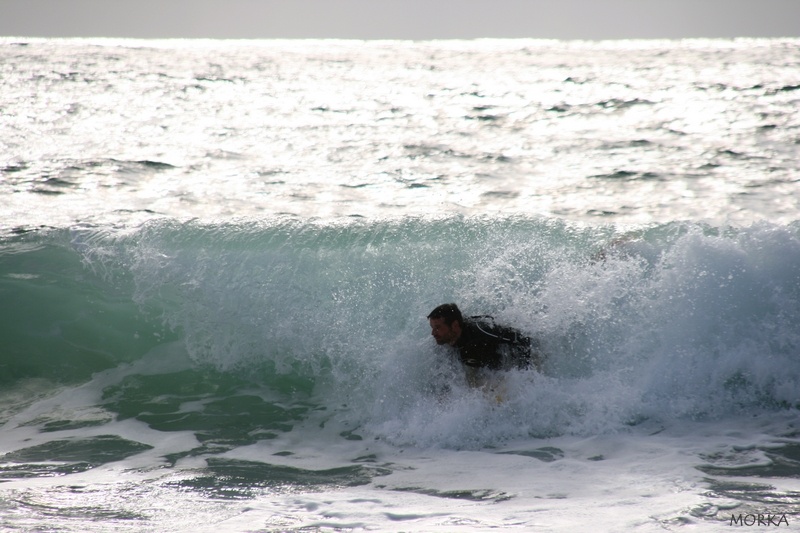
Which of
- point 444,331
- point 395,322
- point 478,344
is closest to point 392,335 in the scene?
point 395,322

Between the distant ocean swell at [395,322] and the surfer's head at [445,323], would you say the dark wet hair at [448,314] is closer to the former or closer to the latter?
the surfer's head at [445,323]

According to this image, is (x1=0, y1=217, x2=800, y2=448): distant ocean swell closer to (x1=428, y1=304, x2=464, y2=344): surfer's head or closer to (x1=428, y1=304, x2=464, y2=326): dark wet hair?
(x1=428, y1=304, x2=464, y2=344): surfer's head

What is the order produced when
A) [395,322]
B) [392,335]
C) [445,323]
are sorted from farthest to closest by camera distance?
1. [395,322]
2. [392,335]
3. [445,323]

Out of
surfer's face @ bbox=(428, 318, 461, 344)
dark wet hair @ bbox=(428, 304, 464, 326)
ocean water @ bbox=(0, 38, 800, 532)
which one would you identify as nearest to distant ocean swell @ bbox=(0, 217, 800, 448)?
ocean water @ bbox=(0, 38, 800, 532)

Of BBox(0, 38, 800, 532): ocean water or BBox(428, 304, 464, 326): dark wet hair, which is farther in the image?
BBox(428, 304, 464, 326): dark wet hair

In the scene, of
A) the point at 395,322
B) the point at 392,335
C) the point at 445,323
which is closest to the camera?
the point at 445,323

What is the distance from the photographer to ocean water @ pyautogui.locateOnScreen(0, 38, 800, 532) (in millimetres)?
4996

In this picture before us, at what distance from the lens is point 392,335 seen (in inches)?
298

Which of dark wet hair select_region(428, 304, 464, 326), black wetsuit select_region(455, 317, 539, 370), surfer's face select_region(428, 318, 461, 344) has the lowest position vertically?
black wetsuit select_region(455, 317, 539, 370)

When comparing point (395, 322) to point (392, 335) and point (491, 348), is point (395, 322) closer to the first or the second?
point (392, 335)

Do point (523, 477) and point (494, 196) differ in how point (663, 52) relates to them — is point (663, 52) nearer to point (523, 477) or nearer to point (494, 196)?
point (494, 196)

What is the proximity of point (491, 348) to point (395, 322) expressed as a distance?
1.28 meters

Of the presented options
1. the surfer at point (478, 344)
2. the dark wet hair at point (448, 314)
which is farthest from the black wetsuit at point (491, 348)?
the dark wet hair at point (448, 314)

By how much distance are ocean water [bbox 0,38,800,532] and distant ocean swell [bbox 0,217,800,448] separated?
A: 0.03 meters
